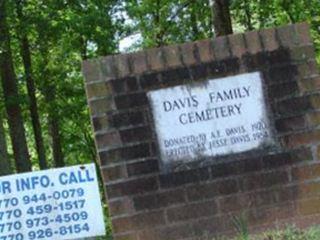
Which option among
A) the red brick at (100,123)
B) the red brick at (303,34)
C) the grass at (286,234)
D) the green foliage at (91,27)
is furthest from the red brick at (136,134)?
the green foliage at (91,27)

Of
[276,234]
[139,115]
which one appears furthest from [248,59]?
[276,234]

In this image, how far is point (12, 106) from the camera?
16734 millimetres

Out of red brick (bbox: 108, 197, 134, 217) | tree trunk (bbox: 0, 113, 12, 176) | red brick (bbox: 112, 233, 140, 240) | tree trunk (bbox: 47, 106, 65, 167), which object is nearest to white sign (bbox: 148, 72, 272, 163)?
red brick (bbox: 108, 197, 134, 217)

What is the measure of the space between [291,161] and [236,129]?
0.58 meters

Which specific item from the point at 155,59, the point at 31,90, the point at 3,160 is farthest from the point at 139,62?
the point at 31,90

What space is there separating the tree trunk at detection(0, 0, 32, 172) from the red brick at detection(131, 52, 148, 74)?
10.1 meters

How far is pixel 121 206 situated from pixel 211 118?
114cm

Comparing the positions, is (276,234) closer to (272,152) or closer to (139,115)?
(272,152)

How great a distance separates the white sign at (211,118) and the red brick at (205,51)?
0.21 metres

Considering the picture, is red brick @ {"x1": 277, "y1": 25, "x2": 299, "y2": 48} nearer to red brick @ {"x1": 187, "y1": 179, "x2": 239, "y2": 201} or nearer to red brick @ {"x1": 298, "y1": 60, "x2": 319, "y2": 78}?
red brick @ {"x1": 298, "y1": 60, "x2": 319, "y2": 78}

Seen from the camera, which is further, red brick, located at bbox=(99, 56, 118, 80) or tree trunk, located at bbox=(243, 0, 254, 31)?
tree trunk, located at bbox=(243, 0, 254, 31)

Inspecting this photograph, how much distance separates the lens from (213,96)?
20.9 feet

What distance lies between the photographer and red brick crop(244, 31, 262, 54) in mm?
6387

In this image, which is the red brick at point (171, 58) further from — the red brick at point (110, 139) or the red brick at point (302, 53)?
the red brick at point (302, 53)
